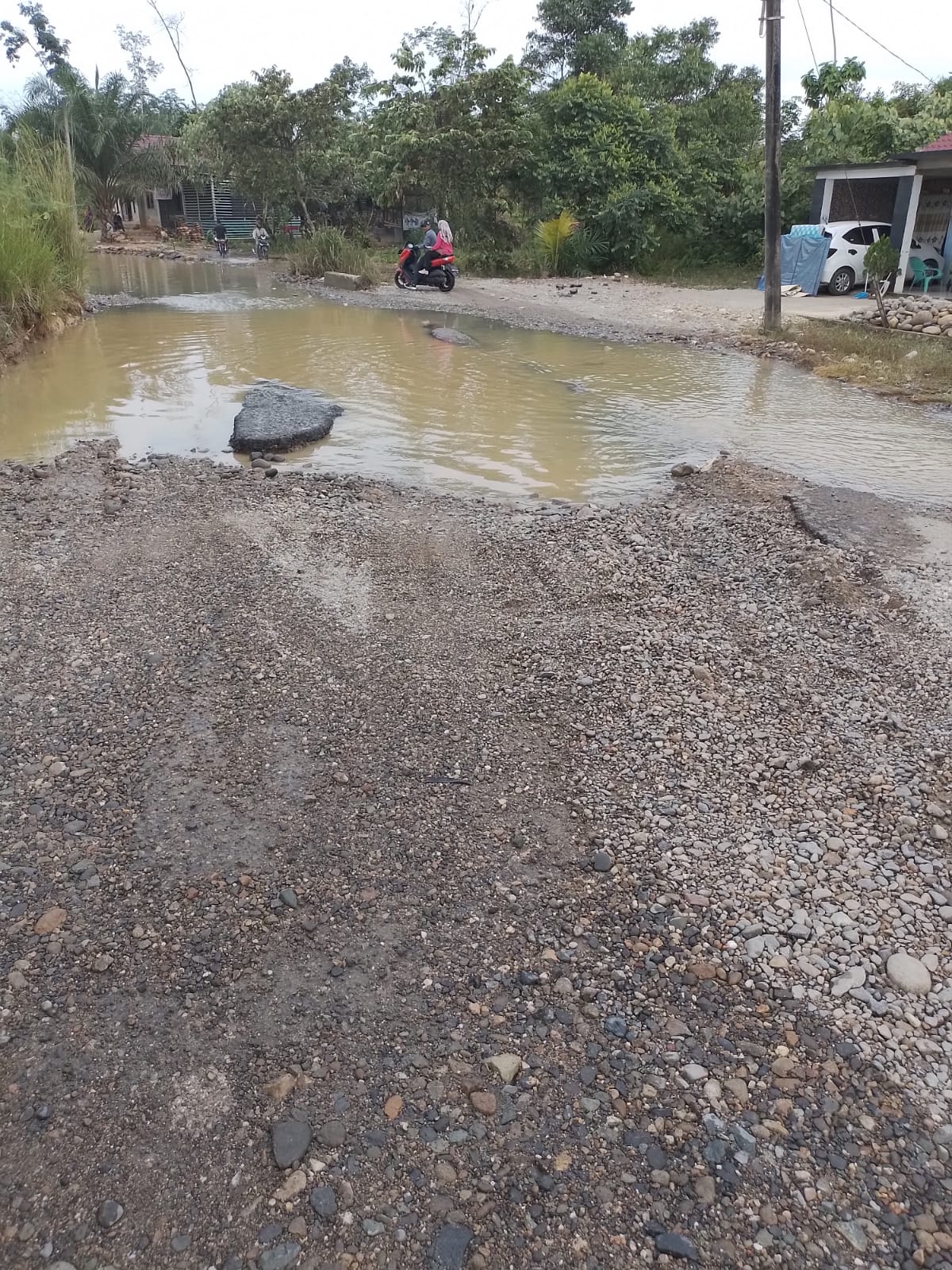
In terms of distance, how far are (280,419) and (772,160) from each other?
30.2ft

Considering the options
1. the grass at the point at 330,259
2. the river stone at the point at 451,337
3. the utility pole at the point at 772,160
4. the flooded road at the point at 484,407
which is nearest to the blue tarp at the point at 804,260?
the utility pole at the point at 772,160

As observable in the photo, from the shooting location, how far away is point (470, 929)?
7.97 ft

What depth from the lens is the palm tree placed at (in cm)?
3011

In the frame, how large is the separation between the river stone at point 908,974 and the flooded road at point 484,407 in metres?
4.62

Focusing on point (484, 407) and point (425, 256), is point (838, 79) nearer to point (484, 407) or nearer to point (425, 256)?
point (425, 256)

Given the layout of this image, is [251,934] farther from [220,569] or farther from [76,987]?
[220,569]

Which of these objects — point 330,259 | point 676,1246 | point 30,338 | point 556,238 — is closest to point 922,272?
point 556,238

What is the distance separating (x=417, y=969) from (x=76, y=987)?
896mm

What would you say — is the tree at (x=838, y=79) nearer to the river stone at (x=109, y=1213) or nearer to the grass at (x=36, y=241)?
the grass at (x=36, y=241)

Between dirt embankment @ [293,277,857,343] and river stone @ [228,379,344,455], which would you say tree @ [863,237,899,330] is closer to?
dirt embankment @ [293,277,857,343]

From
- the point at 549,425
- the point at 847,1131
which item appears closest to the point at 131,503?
the point at 549,425

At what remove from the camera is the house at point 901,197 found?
53.4 ft

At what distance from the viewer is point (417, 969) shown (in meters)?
2.30

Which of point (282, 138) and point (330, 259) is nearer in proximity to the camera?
point (330, 259)
